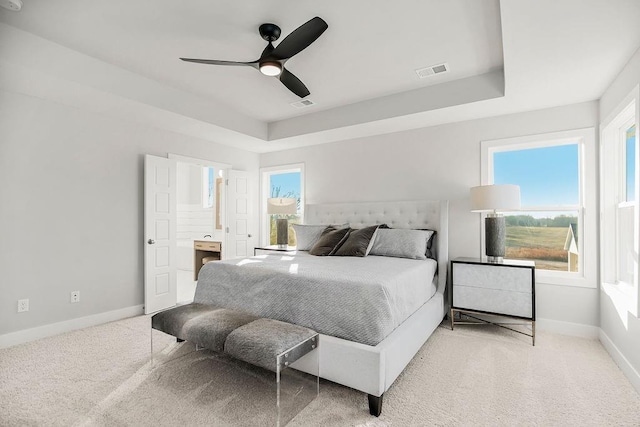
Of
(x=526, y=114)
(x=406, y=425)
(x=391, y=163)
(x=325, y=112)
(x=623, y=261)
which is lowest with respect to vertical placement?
(x=406, y=425)

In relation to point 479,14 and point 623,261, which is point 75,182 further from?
point 623,261

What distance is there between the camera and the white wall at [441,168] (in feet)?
10.9

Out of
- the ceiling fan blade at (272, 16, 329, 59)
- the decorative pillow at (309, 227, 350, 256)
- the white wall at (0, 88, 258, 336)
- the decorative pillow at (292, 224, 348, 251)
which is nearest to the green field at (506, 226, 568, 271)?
the decorative pillow at (309, 227, 350, 256)

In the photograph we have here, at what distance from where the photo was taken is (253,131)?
469cm

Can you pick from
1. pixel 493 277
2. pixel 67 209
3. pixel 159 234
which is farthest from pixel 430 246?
pixel 67 209

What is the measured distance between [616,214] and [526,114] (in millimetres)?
1328

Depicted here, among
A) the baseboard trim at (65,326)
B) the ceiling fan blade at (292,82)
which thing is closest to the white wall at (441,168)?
the ceiling fan blade at (292,82)

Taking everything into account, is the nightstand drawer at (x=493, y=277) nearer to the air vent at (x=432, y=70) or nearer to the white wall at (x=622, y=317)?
the white wall at (x=622, y=317)

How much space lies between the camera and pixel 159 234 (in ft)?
13.5

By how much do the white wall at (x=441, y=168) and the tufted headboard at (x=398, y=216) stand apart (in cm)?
19

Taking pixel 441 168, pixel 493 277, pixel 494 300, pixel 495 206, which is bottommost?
pixel 494 300

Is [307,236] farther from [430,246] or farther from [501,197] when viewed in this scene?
[501,197]

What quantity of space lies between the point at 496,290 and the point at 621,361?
3.29 ft

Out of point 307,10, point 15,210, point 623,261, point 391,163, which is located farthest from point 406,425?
point 15,210
